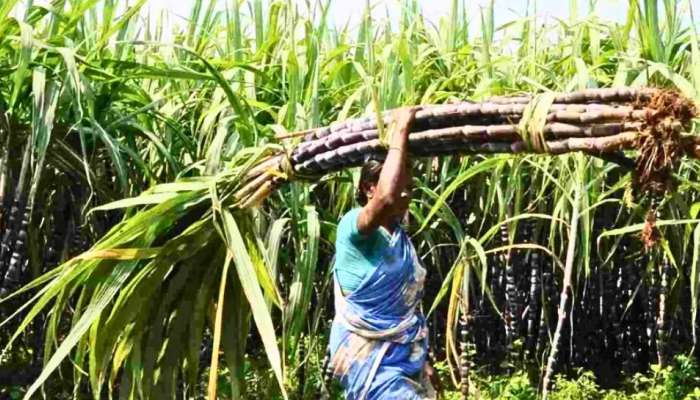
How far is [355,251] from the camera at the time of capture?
109 inches

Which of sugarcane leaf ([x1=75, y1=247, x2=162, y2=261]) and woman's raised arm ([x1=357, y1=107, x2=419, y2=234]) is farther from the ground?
woman's raised arm ([x1=357, y1=107, x2=419, y2=234])

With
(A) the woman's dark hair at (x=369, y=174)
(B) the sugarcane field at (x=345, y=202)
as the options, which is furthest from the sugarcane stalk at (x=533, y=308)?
(A) the woman's dark hair at (x=369, y=174)

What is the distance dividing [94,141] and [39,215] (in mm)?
386

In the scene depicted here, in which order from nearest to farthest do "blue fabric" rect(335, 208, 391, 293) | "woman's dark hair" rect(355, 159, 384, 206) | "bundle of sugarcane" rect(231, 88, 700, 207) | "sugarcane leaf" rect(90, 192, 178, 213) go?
"bundle of sugarcane" rect(231, 88, 700, 207), "woman's dark hair" rect(355, 159, 384, 206), "blue fabric" rect(335, 208, 391, 293), "sugarcane leaf" rect(90, 192, 178, 213)

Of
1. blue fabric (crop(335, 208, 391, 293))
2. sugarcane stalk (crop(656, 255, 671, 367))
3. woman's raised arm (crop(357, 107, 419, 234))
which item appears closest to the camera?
woman's raised arm (crop(357, 107, 419, 234))

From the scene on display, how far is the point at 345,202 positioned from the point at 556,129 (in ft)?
4.87

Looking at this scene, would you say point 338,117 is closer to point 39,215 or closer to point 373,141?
point 39,215

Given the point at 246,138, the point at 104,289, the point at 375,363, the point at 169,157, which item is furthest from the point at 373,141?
the point at 169,157

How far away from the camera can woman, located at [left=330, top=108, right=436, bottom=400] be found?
274 centimetres

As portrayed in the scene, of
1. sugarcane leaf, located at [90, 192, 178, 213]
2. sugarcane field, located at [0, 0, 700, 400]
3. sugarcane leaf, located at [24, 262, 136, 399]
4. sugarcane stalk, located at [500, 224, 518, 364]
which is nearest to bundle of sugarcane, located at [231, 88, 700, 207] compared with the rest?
sugarcane field, located at [0, 0, 700, 400]

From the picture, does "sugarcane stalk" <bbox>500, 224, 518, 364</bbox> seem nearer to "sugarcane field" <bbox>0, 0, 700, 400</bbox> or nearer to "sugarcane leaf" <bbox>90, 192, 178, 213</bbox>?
"sugarcane field" <bbox>0, 0, 700, 400</bbox>

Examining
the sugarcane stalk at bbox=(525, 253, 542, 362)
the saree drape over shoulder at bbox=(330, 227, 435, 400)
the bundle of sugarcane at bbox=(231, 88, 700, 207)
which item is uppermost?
the bundle of sugarcane at bbox=(231, 88, 700, 207)

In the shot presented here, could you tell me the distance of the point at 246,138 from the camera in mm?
3367

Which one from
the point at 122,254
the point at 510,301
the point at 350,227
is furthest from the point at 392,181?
the point at 510,301
